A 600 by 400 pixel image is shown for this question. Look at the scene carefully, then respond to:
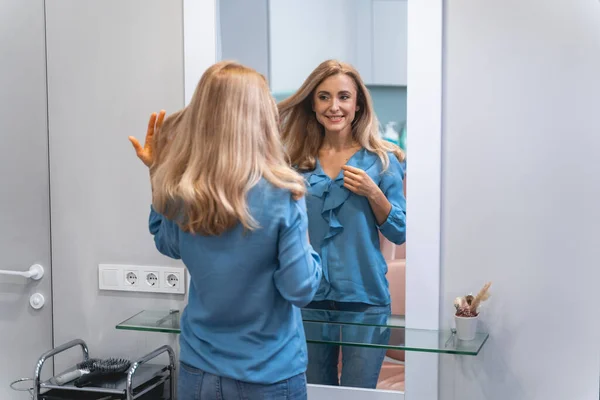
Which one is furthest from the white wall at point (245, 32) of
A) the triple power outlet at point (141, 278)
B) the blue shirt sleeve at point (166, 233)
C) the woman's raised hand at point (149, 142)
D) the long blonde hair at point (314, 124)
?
the triple power outlet at point (141, 278)

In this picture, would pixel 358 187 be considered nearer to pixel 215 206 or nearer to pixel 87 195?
pixel 215 206

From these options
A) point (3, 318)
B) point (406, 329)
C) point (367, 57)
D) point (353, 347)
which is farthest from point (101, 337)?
point (367, 57)

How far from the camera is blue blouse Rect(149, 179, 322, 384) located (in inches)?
60.1

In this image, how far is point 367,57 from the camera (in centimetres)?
199

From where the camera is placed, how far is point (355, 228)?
202 centimetres

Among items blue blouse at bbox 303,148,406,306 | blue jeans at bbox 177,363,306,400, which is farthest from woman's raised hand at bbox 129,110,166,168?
blue jeans at bbox 177,363,306,400

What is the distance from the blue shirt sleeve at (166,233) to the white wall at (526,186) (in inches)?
29.8

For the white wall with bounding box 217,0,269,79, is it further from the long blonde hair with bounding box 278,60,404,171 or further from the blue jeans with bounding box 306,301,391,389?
the blue jeans with bounding box 306,301,391,389

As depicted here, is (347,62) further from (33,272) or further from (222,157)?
(33,272)

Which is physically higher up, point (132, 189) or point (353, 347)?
point (132, 189)

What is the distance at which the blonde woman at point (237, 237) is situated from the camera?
150 cm

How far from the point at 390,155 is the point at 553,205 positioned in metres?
0.45

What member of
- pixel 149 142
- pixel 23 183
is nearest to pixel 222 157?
pixel 149 142

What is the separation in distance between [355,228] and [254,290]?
52cm
